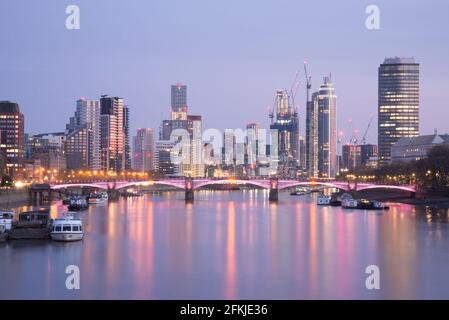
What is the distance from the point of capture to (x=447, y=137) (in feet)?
415

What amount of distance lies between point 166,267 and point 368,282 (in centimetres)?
706

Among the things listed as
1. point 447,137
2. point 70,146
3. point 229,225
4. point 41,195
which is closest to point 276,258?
point 229,225

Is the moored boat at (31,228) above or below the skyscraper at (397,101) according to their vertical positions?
below

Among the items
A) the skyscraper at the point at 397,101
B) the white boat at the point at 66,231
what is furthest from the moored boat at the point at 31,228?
the skyscraper at the point at 397,101

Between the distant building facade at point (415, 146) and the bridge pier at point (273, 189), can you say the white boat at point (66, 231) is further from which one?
the distant building facade at point (415, 146)

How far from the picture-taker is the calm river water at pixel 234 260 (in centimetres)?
2402

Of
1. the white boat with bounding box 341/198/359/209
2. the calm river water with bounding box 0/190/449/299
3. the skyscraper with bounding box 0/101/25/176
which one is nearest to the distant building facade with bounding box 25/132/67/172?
the skyscraper with bounding box 0/101/25/176

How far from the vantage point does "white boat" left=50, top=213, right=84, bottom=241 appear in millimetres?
34844

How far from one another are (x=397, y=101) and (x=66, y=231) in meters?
137

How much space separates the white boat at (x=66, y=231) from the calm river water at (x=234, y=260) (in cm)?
50

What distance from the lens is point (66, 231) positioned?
3497 centimetres

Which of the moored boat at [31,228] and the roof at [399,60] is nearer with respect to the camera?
the moored boat at [31,228]

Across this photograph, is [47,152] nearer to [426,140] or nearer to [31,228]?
[426,140]

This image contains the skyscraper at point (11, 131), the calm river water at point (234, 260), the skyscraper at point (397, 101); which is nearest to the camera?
the calm river water at point (234, 260)
